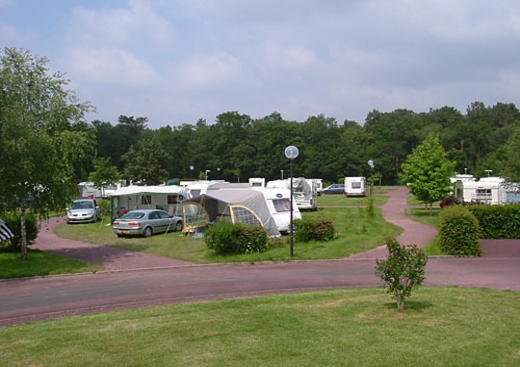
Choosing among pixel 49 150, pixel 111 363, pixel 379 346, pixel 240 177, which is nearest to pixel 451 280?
pixel 379 346

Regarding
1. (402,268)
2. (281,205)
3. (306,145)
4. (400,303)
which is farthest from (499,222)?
(306,145)

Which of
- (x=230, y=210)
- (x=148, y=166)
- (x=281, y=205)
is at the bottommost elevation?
(x=230, y=210)

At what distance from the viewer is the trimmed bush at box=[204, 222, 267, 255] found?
52.7ft

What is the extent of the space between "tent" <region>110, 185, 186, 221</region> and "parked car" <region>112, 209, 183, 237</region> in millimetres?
3954

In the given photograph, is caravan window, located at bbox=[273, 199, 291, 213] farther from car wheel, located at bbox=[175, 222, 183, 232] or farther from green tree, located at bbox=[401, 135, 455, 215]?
green tree, located at bbox=[401, 135, 455, 215]

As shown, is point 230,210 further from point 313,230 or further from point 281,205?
point 313,230

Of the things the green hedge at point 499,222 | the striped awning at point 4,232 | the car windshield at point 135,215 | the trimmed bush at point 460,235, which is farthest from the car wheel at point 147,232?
the green hedge at point 499,222

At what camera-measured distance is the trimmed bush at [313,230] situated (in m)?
→ 18.2

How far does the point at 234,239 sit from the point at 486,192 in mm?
23709

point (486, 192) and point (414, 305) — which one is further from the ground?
point (486, 192)

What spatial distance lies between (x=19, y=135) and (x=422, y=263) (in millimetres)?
12229

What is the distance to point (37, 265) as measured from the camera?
1493cm

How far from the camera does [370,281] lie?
38.6ft

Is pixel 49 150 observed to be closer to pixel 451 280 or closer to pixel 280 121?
pixel 451 280
